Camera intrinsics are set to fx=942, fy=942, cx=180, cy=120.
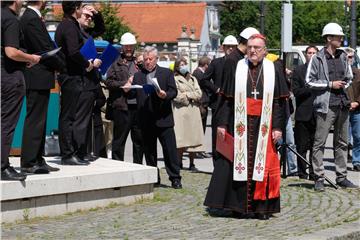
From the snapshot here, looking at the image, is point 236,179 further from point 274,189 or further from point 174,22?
point 174,22

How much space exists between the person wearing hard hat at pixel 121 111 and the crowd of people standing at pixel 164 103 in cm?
2

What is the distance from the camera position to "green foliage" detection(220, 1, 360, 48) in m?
74.6

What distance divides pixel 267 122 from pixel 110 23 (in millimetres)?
42828

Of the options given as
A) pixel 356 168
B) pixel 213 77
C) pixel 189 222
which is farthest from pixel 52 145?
pixel 189 222

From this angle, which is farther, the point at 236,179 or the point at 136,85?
the point at 136,85

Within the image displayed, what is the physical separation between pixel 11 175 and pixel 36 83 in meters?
1.13

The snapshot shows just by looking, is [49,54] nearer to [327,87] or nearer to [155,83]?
[155,83]

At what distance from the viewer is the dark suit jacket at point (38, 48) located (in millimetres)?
9781

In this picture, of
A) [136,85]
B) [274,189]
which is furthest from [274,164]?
[136,85]

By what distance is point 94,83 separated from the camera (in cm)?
1150

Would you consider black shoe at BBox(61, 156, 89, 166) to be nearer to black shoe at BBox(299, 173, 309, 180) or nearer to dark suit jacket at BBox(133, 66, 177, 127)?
dark suit jacket at BBox(133, 66, 177, 127)

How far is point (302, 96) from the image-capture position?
14695 mm

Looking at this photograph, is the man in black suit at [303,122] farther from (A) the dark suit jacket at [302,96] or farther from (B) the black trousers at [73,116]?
(B) the black trousers at [73,116]

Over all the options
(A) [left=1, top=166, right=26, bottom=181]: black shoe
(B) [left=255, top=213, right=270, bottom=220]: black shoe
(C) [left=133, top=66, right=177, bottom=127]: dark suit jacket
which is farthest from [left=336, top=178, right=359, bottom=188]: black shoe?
(A) [left=1, top=166, right=26, bottom=181]: black shoe
